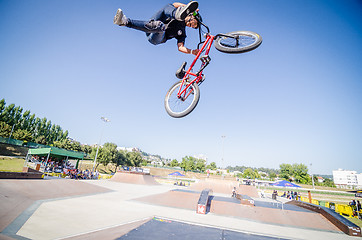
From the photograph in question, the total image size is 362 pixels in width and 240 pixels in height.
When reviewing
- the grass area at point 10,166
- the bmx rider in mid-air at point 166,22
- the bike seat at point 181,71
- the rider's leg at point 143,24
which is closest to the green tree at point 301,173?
the bike seat at point 181,71

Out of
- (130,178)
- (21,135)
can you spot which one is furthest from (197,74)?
(21,135)

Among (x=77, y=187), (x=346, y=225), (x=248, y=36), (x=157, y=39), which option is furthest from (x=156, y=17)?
(x=77, y=187)

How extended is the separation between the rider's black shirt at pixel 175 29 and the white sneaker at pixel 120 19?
993 mm

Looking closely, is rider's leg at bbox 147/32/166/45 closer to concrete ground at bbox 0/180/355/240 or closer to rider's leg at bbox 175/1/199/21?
rider's leg at bbox 175/1/199/21

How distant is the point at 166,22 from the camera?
420 centimetres

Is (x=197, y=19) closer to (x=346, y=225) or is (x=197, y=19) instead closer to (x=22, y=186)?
(x=346, y=225)

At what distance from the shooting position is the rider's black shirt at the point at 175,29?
427 cm

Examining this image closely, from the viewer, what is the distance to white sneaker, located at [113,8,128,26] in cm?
377

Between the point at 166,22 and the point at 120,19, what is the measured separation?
1075 mm

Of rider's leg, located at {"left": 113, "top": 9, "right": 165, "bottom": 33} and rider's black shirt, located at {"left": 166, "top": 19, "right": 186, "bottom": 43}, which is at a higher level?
rider's black shirt, located at {"left": 166, "top": 19, "right": 186, "bottom": 43}

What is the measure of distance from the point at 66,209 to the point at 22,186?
5.18 m

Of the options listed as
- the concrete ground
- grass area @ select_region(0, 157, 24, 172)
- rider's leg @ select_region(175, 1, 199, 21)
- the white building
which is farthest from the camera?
the white building

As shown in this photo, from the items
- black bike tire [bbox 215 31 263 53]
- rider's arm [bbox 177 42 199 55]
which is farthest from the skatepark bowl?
black bike tire [bbox 215 31 263 53]

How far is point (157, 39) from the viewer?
443 centimetres
